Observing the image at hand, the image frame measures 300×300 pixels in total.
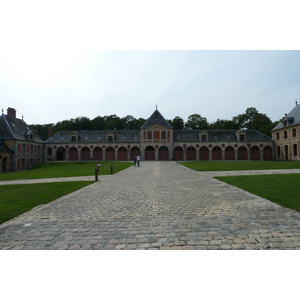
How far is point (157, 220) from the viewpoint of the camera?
5156mm

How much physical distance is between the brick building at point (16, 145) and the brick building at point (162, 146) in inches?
221

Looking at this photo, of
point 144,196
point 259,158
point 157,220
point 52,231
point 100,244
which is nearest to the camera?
point 100,244

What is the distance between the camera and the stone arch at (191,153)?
44.0 m

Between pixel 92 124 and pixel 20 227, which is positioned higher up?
pixel 92 124

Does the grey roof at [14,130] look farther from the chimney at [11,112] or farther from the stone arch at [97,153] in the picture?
the stone arch at [97,153]

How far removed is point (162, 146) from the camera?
4372 cm

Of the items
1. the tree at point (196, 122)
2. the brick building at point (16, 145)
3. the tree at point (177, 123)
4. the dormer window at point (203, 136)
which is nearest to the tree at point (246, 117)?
the tree at point (196, 122)

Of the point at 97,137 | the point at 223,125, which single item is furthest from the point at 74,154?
the point at 223,125

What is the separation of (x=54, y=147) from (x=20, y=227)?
43.9 metres

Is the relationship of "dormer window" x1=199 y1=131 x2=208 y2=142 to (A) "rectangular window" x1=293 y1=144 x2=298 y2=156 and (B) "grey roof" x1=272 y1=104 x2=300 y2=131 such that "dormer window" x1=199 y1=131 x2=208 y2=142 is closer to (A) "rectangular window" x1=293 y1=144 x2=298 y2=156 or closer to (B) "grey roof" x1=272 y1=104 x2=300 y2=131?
(B) "grey roof" x1=272 y1=104 x2=300 y2=131

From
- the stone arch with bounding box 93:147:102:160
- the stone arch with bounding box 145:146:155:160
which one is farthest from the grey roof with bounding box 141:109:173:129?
the stone arch with bounding box 93:147:102:160

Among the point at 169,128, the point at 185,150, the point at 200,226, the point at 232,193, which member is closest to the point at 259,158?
the point at 185,150

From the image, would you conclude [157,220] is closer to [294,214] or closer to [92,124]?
[294,214]

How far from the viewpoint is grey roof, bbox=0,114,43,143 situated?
34.0 m
